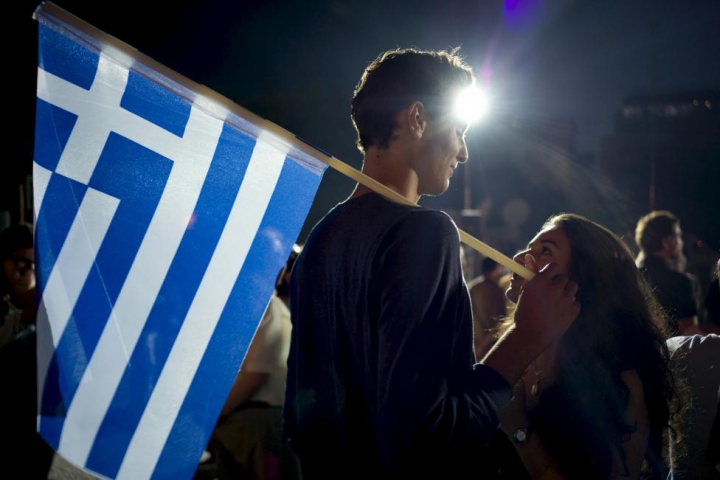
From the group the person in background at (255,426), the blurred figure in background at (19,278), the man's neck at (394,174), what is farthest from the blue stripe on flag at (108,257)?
the blurred figure in background at (19,278)

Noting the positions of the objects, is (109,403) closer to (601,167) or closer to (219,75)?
(219,75)

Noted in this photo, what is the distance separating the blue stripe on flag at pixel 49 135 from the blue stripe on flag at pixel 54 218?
45mm

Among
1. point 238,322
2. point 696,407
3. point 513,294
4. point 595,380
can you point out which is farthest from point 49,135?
point 696,407

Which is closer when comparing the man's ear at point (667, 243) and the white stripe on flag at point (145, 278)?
the white stripe on flag at point (145, 278)

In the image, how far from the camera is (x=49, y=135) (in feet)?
5.50

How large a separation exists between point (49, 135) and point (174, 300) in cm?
54

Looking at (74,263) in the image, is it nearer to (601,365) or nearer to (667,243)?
(601,365)

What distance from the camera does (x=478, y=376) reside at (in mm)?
1639

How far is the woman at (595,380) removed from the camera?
236cm

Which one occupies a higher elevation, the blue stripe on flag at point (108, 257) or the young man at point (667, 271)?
the young man at point (667, 271)

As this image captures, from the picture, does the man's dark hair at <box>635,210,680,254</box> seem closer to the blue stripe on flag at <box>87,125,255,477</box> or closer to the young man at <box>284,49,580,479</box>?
the young man at <box>284,49,580,479</box>

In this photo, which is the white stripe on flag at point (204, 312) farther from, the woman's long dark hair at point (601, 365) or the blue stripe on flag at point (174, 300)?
the woman's long dark hair at point (601, 365)

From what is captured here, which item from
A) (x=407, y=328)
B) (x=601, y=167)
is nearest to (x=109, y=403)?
(x=407, y=328)

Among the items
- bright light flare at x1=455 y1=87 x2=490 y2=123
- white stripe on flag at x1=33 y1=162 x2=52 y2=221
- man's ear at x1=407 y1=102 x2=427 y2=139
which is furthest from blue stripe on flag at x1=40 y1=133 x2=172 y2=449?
bright light flare at x1=455 y1=87 x2=490 y2=123
